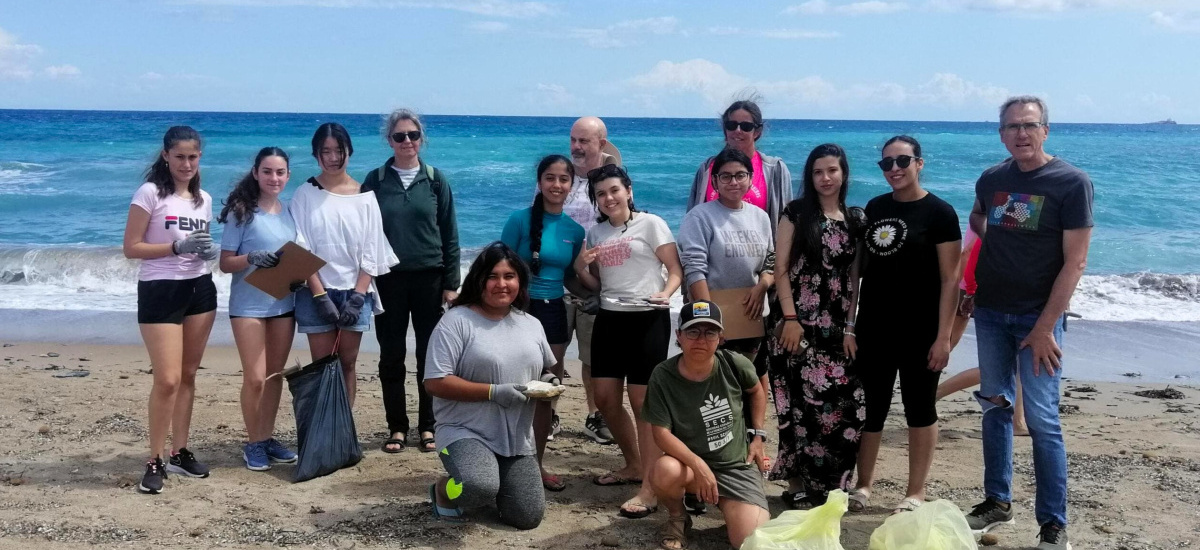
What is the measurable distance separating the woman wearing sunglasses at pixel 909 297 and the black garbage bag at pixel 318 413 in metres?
2.41

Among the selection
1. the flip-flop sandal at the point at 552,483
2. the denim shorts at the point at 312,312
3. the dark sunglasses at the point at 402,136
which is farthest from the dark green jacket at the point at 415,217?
the flip-flop sandal at the point at 552,483

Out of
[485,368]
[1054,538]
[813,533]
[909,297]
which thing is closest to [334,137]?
[485,368]

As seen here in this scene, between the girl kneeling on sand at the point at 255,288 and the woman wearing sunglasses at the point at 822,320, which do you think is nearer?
the woman wearing sunglasses at the point at 822,320

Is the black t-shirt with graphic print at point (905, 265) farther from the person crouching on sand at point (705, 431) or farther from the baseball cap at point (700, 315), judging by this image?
the baseball cap at point (700, 315)

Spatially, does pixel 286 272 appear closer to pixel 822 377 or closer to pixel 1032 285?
pixel 822 377

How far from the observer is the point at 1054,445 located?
12.1 ft

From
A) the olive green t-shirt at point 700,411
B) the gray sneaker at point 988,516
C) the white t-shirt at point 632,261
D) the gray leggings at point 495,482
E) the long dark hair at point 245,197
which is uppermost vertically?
the long dark hair at point 245,197

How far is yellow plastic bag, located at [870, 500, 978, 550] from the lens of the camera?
332 centimetres

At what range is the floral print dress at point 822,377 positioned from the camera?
13.2ft

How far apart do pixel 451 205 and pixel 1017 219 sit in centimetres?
279

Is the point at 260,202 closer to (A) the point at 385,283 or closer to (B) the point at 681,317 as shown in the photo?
(A) the point at 385,283

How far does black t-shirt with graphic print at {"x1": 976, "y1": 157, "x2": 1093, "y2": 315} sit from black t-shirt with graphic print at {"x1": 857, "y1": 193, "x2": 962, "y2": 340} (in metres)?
0.17

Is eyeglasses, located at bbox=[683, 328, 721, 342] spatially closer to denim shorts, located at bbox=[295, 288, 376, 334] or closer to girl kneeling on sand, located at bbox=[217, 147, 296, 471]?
denim shorts, located at bbox=[295, 288, 376, 334]

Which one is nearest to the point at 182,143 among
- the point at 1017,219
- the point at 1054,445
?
the point at 1017,219
